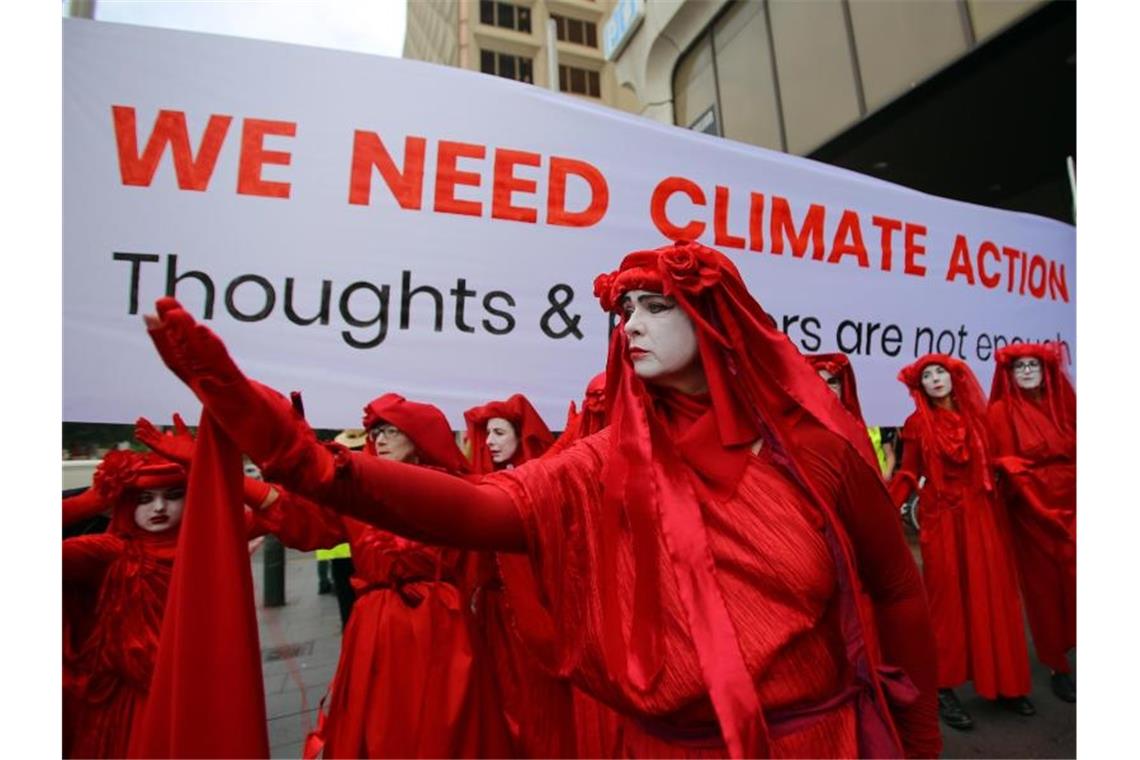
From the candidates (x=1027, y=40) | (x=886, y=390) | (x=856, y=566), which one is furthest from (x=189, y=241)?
(x=1027, y=40)

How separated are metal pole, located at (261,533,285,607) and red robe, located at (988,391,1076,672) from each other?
6655 mm

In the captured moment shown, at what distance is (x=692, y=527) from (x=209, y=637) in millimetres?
888

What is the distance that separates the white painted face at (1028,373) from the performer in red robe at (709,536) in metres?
3.20

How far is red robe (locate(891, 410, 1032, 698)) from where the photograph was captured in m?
3.57

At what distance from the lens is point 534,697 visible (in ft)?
7.43

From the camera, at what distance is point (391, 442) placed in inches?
99.9

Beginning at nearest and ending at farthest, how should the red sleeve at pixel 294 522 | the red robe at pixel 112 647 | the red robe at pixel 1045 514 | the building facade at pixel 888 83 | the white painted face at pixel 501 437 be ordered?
1. the red robe at pixel 112 647
2. the red sleeve at pixel 294 522
3. the white painted face at pixel 501 437
4. the red robe at pixel 1045 514
5. the building facade at pixel 888 83

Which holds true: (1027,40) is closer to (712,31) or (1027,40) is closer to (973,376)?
(973,376)

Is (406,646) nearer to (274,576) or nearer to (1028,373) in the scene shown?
(1028,373)

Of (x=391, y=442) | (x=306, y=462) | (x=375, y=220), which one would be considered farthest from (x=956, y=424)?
(x=306, y=462)


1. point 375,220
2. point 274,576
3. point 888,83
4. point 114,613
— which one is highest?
point 888,83

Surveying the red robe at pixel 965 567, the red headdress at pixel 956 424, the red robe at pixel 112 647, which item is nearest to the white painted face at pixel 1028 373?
the red headdress at pixel 956 424

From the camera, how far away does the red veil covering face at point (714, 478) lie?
116 cm

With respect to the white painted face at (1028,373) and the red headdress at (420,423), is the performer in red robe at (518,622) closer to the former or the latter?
the red headdress at (420,423)
